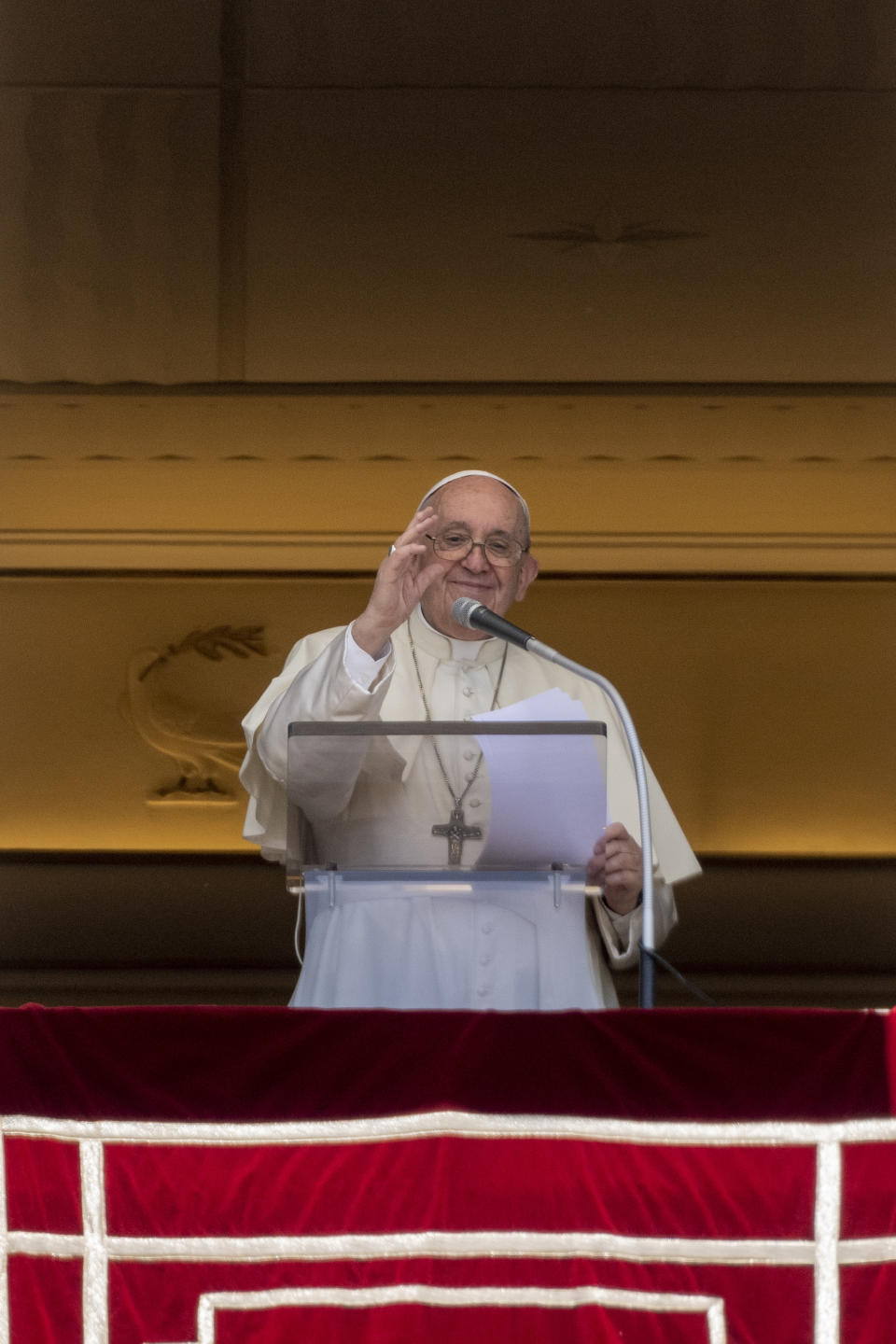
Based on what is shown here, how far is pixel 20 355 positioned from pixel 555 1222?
3.53 m

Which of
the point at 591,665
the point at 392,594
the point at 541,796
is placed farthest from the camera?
the point at 591,665

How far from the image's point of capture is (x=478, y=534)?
2609 mm

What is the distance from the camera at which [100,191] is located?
14.6ft

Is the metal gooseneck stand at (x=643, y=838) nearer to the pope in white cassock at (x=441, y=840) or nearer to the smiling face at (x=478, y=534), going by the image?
the pope in white cassock at (x=441, y=840)

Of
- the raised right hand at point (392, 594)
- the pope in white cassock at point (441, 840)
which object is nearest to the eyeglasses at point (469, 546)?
the pope in white cassock at point (441, 840)

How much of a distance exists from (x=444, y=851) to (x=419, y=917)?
0.76 feet

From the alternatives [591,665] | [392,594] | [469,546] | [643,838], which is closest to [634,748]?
[643,838]

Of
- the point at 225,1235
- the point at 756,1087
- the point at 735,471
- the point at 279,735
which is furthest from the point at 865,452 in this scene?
the point at 225,1235

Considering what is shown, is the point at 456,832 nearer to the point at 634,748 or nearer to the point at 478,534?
the point at 634,748

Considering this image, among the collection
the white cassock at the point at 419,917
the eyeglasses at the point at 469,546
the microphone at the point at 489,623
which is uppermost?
the eyeglasses at the point at 469,546

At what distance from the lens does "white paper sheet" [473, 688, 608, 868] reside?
1986 millimetres

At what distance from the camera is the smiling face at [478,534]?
2.61 metres

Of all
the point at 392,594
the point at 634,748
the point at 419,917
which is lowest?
the point at 419,917

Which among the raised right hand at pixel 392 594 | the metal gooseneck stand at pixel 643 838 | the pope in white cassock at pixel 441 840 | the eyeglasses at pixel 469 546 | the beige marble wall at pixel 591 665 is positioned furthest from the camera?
the beige marble wall at pixel 591 665
